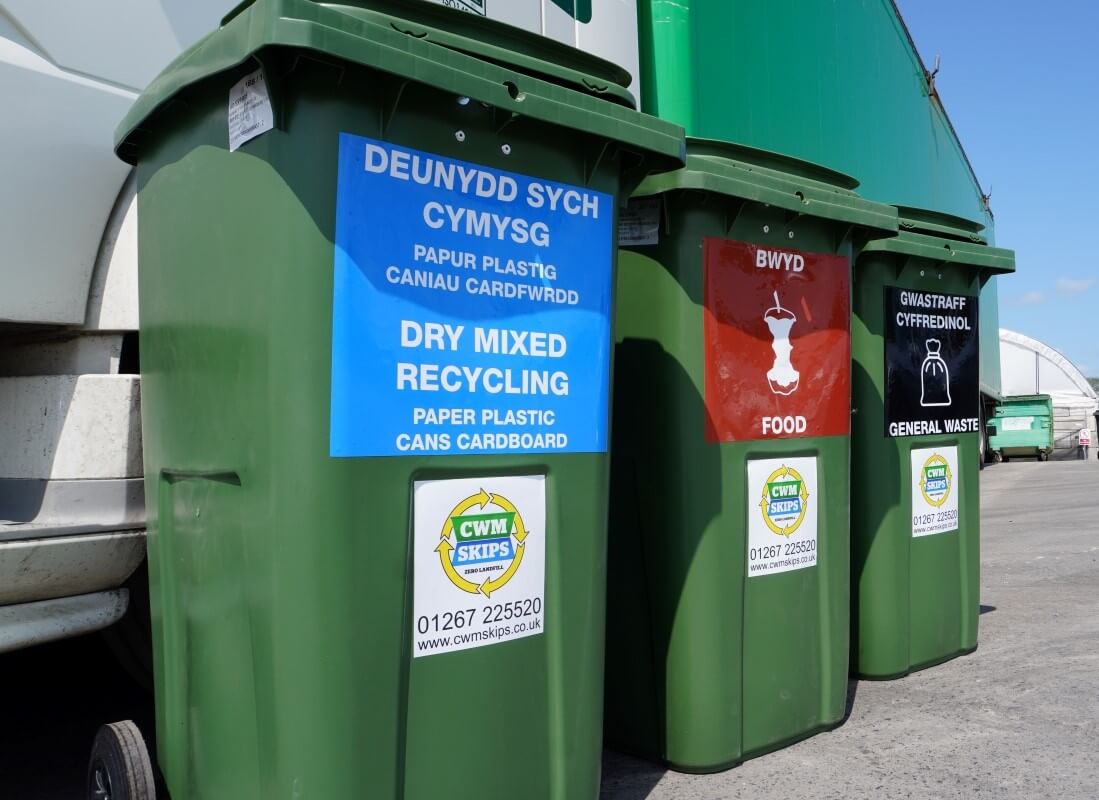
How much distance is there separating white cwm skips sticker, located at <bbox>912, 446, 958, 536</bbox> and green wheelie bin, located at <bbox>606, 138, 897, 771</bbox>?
0.85m

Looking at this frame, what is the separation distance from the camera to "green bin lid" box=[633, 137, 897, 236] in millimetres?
2752

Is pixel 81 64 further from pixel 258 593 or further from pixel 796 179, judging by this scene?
pixel 796 179

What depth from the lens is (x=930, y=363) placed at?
3904 millimetres

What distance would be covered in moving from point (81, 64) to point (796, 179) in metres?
2.06

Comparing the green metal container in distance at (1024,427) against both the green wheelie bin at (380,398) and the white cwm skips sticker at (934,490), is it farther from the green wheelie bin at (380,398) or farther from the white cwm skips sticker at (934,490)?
the green wheelie bin at (380,398)

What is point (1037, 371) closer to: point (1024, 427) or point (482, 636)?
point (1024, 427)

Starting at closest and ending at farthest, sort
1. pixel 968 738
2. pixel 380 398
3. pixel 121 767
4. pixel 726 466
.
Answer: pixel 380 398, pixel 121 767, pixel 726 466, pixel 968 738

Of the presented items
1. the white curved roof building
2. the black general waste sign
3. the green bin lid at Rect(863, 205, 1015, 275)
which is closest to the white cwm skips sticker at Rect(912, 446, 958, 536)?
the black general waste sign

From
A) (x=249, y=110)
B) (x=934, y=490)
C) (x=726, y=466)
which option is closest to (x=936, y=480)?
(x=934, y=490)

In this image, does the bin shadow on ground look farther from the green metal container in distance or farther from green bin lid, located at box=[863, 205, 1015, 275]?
the green metal container in distance

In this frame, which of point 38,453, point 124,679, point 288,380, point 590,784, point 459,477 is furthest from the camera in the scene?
point 124,679

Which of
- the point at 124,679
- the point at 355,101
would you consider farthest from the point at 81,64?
the point at 124,679

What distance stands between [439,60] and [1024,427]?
31.7m

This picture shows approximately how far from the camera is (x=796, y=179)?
3041mm
